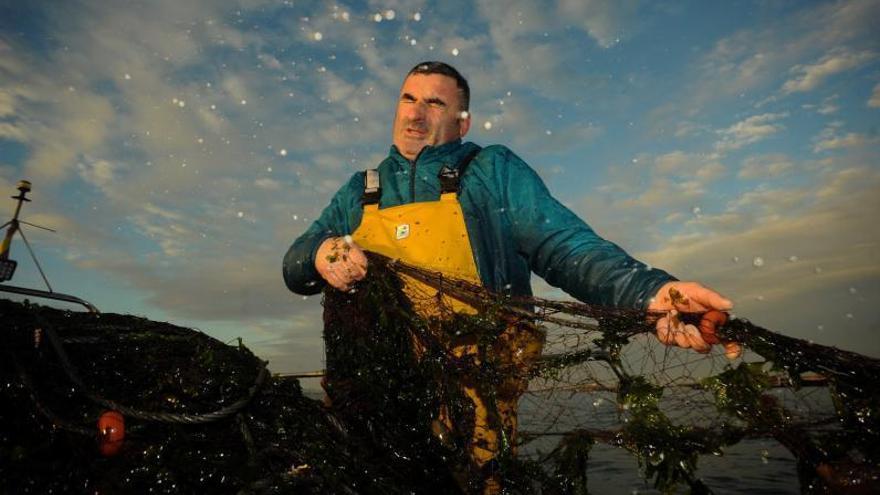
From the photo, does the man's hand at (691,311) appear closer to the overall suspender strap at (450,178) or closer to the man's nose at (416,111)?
the overall suspender strap at (450,178)

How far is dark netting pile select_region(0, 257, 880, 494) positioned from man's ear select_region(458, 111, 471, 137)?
2.43 meters

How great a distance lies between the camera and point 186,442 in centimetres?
202

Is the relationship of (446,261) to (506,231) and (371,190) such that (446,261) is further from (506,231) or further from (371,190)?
(371,190)

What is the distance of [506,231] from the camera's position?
12.4 ft

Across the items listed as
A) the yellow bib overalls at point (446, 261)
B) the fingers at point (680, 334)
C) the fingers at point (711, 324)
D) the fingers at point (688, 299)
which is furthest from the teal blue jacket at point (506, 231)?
the fingers at point (711, 324)

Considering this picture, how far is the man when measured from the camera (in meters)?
2.94

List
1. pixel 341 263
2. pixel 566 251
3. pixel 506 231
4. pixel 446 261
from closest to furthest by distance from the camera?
1. pixel 341 263
2. pixel 566 251
3. pixel 446 261
4. pixel 506 231

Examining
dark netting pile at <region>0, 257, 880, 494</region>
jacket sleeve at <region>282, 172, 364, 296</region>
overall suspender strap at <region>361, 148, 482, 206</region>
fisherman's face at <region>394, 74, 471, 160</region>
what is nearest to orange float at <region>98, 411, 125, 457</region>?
dark netting pile at <region>0, 257, 880, 494</region>

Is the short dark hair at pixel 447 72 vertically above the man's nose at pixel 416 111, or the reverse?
the short dark hair at pixel 447 72

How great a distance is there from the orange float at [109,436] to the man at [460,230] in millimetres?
1526

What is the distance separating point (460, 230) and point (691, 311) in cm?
181

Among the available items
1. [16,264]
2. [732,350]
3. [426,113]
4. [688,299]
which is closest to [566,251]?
[688,299]

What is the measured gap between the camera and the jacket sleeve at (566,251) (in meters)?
2.72

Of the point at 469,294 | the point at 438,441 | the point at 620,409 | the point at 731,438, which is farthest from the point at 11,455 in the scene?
the point at 731,438
